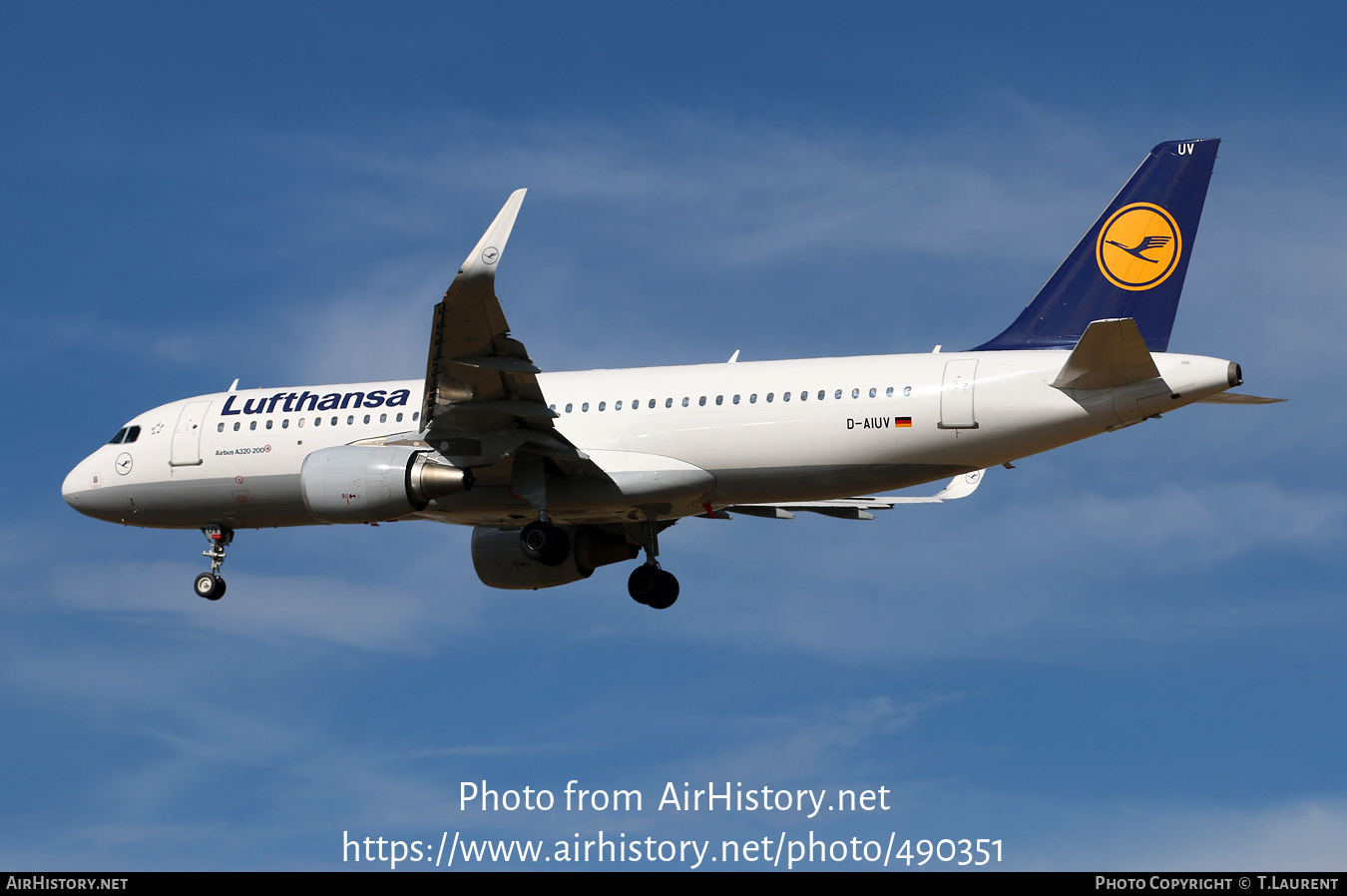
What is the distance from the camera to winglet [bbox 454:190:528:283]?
20.2 metres

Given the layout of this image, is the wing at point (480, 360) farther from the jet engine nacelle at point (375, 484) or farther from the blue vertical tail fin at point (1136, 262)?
the blue vertical tail fin at point (1136, 262)

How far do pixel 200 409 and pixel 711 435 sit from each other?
1044cm

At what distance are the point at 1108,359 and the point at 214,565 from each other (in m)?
16.6

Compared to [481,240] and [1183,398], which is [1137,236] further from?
[481,240]

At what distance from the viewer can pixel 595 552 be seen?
94.6ft

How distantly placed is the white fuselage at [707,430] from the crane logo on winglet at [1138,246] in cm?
191

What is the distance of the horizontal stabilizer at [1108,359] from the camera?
69.3ft

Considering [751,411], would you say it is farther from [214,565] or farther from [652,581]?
[214,565]

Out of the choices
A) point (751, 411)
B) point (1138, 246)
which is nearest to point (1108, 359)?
point (1138, 246)

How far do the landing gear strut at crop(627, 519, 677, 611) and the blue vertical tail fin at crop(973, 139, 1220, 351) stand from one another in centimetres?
762

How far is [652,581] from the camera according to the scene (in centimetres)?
2831

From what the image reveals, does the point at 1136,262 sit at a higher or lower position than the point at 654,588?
higher

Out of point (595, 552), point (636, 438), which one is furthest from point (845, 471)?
point (595, 552)

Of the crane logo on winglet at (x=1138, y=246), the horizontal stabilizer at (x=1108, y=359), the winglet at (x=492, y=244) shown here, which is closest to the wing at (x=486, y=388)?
the winglet at (x=492, y=244)
